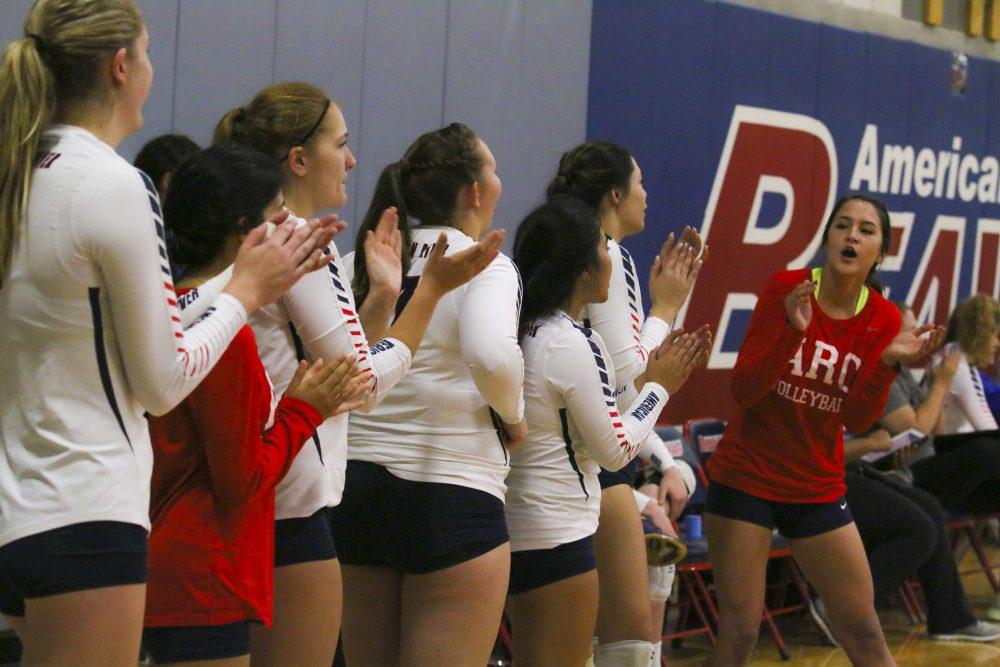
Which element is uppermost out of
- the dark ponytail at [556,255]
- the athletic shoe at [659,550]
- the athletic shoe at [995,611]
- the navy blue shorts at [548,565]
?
the dark ponytail at [556,255]

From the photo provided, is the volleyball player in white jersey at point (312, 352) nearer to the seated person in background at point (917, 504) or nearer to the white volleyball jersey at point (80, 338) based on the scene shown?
the white volleyball jersey at point (80, 338)

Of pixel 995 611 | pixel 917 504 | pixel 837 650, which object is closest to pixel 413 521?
pixel 837 650

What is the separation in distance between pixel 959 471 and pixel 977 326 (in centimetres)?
90

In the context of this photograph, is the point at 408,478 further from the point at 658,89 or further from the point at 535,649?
the point at 658,89

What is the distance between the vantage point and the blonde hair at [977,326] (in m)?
6.60

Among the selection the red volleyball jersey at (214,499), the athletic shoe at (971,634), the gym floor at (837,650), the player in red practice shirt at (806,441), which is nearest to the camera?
the red volleyball jersey at (214,499)

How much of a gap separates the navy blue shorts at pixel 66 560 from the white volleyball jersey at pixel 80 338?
0.05 feet

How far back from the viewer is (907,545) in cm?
539

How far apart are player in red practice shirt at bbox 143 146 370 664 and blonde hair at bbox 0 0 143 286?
1.09ft

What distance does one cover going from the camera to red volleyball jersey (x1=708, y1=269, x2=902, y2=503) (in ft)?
12.3

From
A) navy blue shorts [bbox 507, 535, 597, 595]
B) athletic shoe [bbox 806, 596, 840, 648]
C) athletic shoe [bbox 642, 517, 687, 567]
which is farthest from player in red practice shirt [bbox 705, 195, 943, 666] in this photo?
athletic shoe [bbox 806, 596, 840, 648]

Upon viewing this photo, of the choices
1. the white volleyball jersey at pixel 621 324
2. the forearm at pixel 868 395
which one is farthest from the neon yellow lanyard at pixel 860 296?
the white volleyball jersey at pixel 621 324

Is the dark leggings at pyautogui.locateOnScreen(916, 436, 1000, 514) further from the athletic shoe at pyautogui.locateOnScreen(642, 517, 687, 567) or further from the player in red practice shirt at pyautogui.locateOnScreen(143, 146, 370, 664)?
the player in red practice shirt at pyautogui.locateOnScreen(143, 146, 370, 664)

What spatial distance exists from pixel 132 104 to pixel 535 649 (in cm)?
156
